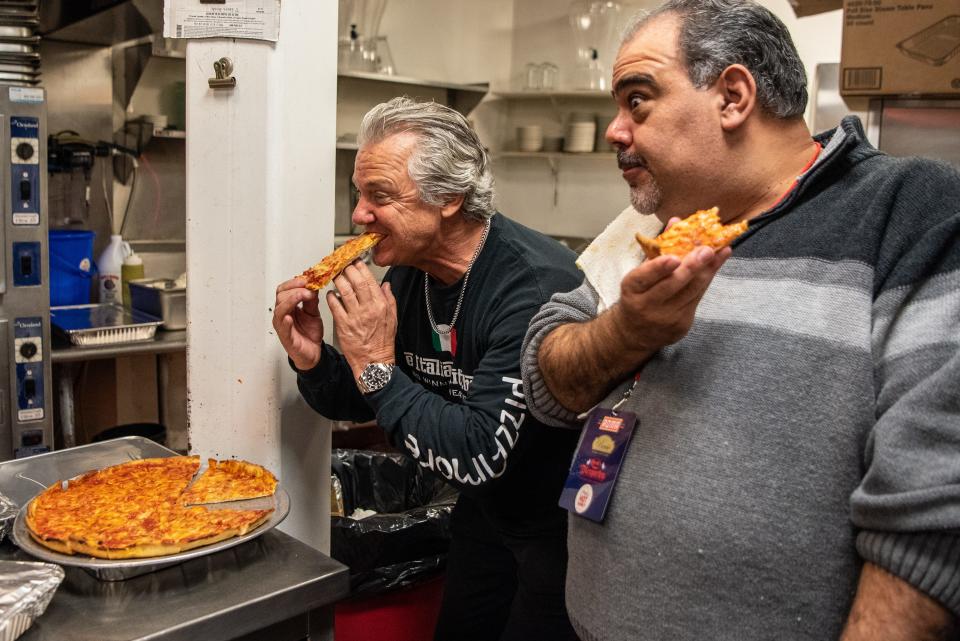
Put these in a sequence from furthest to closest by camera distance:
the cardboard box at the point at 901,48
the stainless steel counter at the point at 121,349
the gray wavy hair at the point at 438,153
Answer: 1. the stainless steel counter at the point at 121,349
2. the cardboard box at the point at 901,48
3. the gray wavy hair at the point at 438,153

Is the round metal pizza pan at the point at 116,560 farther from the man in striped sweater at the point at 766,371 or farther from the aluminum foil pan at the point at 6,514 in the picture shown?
the man in striped sweater at the point at 766,371

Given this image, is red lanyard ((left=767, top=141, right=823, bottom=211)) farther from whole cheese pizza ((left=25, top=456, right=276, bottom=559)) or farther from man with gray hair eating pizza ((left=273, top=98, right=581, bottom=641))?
whole cheese pizza ((left=25, top=456, right=276, bottom=559))

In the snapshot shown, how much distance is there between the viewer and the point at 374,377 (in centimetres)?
179

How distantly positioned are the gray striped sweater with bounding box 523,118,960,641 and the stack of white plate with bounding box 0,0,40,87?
306cm

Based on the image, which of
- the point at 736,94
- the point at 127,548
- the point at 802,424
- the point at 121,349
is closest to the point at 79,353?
the point at 121,349

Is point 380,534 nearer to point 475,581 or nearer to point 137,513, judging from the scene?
point 475,581

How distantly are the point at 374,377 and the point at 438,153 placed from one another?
530 mm

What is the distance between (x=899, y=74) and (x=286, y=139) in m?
1.86

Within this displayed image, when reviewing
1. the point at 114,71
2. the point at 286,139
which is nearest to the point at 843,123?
the point at 286,139

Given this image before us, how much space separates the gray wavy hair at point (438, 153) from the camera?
75.2 inches

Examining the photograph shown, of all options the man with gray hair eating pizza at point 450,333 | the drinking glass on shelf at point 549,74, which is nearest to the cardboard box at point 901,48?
the man with gray hair eating pizza at point 450,333

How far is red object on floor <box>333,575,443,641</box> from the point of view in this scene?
2.23 m

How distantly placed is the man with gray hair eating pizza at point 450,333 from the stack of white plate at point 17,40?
2102 millimetres

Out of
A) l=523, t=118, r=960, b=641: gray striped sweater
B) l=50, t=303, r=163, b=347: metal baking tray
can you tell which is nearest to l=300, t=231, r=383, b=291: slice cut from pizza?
l=523, t=118, r=960, b=641: gray striped sweater
